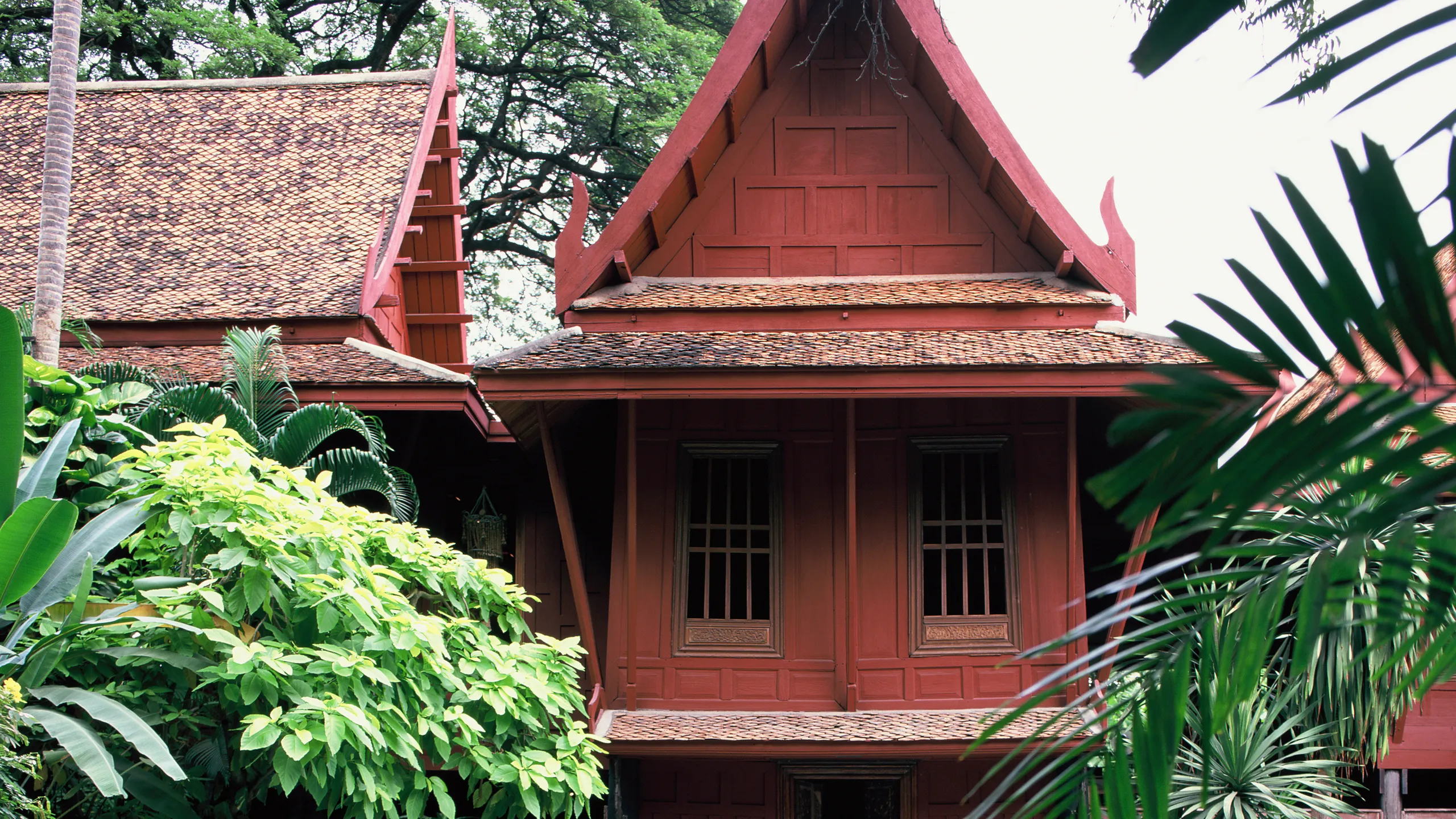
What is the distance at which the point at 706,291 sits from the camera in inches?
373

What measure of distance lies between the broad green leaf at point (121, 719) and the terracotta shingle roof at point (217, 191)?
456 centimetres

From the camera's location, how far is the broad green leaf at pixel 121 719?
5246mm

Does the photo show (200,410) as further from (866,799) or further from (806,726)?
(866,799)

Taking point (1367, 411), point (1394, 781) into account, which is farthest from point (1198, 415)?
point (1394, 781)

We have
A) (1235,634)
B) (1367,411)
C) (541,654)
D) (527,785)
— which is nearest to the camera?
(1367,411)

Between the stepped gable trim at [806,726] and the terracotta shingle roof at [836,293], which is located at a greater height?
the terracotta shingle roof at [836,293]

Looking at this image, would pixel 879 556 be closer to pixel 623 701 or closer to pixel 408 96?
pixel 623 701

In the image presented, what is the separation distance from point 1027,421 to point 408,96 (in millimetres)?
7186

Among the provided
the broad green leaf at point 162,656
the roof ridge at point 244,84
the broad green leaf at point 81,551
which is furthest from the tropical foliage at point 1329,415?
the roof ridge at point 244,84

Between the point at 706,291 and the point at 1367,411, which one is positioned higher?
the point at 706,291

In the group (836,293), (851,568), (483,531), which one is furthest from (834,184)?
(483,531)

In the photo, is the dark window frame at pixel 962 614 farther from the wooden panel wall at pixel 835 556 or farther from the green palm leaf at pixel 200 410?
the green palm leaf at pixel 200 410

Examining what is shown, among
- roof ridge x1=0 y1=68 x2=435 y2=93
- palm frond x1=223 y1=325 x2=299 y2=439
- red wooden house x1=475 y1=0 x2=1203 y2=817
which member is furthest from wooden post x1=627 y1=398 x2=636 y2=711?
roof ridge x1=0 y1=68 x2=435 y2=93

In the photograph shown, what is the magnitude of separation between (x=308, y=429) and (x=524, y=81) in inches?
616
